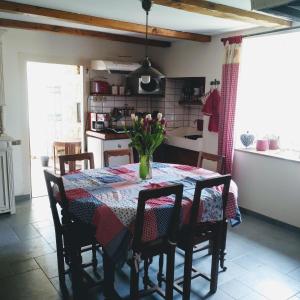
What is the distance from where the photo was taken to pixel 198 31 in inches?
157

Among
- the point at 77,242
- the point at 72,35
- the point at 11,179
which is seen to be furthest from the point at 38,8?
the point at 77,242

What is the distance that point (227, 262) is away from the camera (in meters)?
2.79

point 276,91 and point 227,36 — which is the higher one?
point 227,36

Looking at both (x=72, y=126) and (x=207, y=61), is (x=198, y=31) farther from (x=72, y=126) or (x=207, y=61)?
(x=72, y=126)

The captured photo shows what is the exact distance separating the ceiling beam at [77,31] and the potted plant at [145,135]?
7.08ft

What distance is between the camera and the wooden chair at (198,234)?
6.77 feet

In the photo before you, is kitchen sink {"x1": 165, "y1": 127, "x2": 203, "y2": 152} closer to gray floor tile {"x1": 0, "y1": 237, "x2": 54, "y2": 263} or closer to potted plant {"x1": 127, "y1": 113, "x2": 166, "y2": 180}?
potted plant {"x1": 127, "y1": 113, "x2": 166, "y2": 180}

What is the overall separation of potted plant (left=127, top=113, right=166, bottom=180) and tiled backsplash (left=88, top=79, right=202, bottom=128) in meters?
2.47

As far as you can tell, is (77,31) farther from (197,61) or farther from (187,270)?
(187,270)

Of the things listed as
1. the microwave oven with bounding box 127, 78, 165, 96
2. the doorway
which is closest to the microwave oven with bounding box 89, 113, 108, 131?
the microwave oven with bounding box 127, 78, 165, 96

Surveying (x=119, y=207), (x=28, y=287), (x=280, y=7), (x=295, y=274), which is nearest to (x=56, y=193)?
(x=119, y=207)

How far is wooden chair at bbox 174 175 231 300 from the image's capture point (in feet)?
6.77

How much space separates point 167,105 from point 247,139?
1.62 metres

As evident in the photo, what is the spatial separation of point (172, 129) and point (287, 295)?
3192mm
